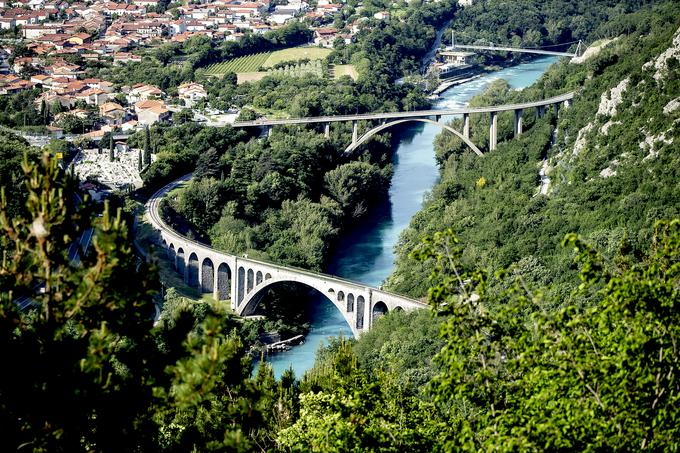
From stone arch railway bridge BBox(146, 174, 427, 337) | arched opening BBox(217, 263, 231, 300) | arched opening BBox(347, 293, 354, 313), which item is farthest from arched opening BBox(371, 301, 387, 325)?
arched opening BBox(217, 263, 231, 300)

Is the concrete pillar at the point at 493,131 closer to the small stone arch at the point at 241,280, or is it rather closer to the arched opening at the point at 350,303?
the small stone arch at the point at 241,280

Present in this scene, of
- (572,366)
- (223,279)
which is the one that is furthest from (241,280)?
(572,366)

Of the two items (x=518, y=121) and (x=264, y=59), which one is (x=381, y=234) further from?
(x=264, y=59)

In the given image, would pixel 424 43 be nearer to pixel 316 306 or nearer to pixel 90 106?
pixel 90 106

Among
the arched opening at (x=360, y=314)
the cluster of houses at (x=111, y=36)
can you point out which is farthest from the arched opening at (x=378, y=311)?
the cluster of houses at (x=111, y=36)

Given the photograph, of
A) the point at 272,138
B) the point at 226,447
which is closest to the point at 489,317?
the point at 226,447

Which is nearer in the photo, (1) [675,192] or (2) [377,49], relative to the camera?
(1) [675,192]

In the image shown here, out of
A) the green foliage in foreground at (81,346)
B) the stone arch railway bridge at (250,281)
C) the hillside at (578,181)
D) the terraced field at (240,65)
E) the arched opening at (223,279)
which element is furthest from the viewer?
the terraced field at (240,65)
